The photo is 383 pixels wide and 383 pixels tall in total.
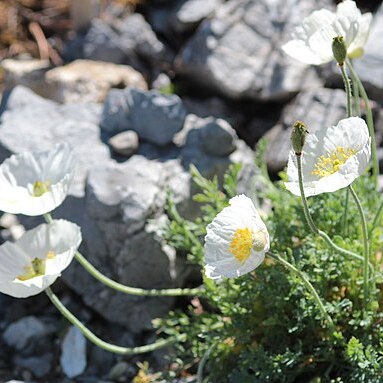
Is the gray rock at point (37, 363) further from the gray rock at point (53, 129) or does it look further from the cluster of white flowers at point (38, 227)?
the cluster of white flowers at point (38, 227)

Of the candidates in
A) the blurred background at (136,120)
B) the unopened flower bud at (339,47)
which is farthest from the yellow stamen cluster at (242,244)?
the blurred background at (136,120)

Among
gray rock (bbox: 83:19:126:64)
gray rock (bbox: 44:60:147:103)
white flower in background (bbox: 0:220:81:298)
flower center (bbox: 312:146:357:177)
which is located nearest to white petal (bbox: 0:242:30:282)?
white flower in background (bbox: 0:220:81:298)

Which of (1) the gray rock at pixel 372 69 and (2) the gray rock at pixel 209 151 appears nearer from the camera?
(2) the gray rock at pixel 209 151

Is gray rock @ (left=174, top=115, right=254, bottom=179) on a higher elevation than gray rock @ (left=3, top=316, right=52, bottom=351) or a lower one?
higher

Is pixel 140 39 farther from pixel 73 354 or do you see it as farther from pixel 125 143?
pixel 73 354

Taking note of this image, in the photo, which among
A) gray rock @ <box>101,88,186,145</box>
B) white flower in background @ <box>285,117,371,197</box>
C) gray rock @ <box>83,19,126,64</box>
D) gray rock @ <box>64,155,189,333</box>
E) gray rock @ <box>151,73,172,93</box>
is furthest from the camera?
gray rock @ <box>83,19,126,64</box>

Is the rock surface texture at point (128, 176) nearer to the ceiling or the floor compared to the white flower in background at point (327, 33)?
nearer to the floor

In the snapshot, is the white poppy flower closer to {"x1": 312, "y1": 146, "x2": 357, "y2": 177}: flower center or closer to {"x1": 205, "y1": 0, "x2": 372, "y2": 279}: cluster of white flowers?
{"x1": 205, "y1": 0, "x2": 372, "y2": 279}: cluster of white flowers

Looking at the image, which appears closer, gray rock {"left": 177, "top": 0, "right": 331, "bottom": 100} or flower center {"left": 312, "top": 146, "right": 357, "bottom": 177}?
flower center {"left": 312, "top": 146, "right": 357, "bottom": 177}
